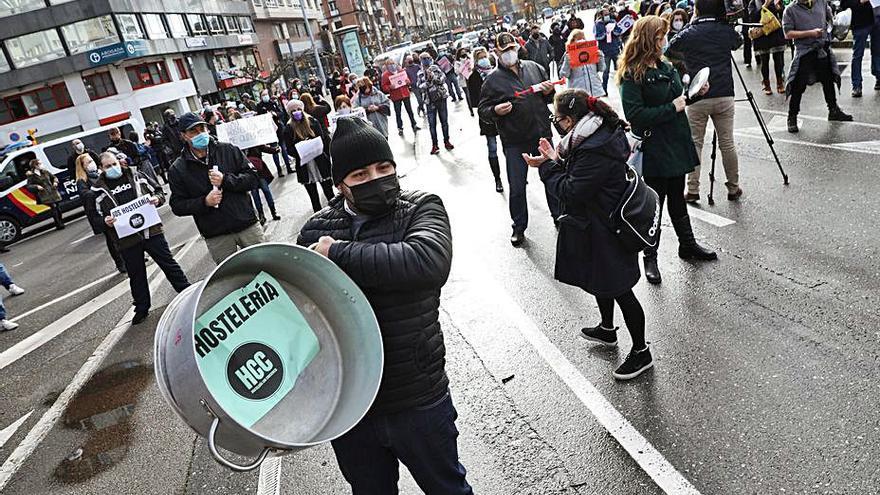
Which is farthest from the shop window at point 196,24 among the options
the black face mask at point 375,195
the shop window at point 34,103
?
the black face mask at point 375,195

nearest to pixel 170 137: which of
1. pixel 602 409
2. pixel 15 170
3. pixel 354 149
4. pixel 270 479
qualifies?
pixel 15 170

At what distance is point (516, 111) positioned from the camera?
235 inches

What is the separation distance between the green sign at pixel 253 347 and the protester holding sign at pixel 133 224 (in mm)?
5333

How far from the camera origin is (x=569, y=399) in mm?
3596

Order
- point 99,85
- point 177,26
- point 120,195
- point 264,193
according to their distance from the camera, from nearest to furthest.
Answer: point 120,195 → point 264,193 → point 99,85 → point 177,26

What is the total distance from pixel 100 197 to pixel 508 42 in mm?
4719

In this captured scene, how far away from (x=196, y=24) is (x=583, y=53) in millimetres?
48151

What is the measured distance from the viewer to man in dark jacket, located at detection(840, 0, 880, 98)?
841cm

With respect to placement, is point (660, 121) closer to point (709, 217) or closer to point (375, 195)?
point (709, 217)

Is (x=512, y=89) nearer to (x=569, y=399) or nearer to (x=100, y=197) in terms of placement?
(x=569, y=399)

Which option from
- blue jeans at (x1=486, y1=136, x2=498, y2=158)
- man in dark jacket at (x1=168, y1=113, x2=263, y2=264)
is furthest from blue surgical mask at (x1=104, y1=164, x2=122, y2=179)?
blue jeans at (x1=486, y1=136, x2=498, y2=158)

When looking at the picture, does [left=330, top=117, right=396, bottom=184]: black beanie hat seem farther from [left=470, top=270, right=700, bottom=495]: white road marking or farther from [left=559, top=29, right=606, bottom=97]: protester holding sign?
[left=559, top=29, right=606, bottom=97]: protester holding sign

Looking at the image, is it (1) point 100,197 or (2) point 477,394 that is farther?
(1) point 100,197

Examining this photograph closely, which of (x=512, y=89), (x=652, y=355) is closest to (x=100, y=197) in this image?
(x=512, y=89)
